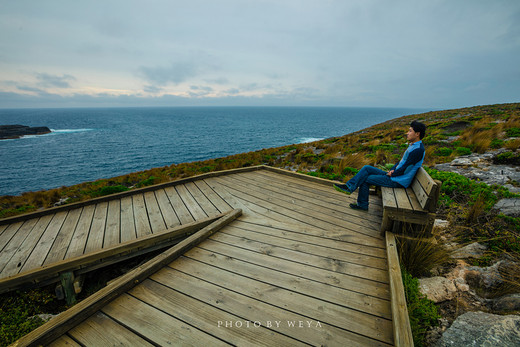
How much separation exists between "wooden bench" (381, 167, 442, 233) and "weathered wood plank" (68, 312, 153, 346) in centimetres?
322

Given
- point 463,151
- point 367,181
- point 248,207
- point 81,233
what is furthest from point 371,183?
point 463,151

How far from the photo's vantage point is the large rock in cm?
170

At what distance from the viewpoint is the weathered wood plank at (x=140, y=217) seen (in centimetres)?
380

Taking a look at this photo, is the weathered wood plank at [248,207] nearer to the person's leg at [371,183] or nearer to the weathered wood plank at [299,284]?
the weathered wood plank at [299,284]

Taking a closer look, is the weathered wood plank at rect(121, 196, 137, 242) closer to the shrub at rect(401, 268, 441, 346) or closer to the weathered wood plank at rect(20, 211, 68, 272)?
the weathered wood plank at rect(20, 211, 68, 272)

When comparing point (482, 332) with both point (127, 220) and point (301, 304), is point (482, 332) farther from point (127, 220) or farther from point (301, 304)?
point (127, 220)

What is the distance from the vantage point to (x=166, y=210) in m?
4.47

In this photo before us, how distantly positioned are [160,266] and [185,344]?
112 centimetres

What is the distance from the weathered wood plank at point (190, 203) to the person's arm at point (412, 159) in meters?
3.72

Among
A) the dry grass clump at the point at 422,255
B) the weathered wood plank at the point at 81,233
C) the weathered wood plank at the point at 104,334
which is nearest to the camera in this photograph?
the weathered wood plank at the point at 104,334

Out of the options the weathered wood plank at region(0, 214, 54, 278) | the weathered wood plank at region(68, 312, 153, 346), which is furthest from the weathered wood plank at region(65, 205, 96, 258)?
the weathered wood plank at region(68, 312, 153, 346)

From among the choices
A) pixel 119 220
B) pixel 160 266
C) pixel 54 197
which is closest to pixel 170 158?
pixel 54 197

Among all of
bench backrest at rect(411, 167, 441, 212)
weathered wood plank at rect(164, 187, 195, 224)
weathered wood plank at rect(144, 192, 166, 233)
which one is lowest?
weathered wood plank at rect(144, 192, 166, 233)

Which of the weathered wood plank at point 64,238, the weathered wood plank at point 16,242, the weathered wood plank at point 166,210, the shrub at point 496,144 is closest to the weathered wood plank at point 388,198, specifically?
the weathered wood plank at point 166,210
